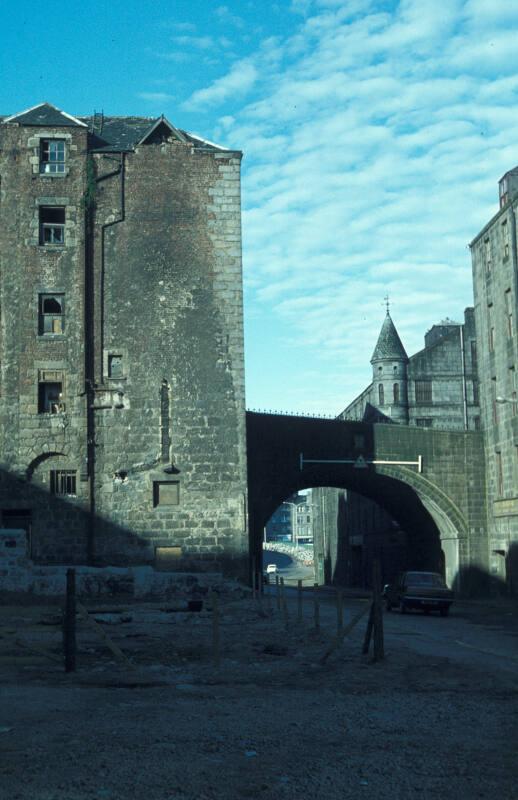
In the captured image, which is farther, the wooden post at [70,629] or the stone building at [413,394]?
the stone building at [413,394]

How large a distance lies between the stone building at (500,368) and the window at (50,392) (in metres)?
18.3

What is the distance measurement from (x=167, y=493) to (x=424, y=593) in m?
11.6

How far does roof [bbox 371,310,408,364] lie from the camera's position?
63.2 m

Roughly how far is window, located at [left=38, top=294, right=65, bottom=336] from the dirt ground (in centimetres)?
2273

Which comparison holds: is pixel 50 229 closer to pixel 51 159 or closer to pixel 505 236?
pixel 51 159

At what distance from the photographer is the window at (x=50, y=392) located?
38.0 meters

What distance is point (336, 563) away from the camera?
72750mm

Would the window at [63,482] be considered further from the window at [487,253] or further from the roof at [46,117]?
the window at [487,253]

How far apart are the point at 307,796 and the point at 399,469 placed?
3805 centimetres

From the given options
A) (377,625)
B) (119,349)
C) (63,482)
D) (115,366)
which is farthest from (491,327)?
(377,625)

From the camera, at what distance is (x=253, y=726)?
31.1 ft

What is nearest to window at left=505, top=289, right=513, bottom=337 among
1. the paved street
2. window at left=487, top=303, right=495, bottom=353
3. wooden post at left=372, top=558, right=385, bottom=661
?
window at left=487, top=303, right=495, bottom=353

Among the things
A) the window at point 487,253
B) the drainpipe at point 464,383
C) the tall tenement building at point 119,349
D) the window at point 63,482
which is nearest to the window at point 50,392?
the tall tenement building at point 119,349

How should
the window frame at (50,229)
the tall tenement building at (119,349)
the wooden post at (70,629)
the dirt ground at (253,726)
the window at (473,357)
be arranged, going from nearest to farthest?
the dirt ground at (253,726), the wooden post at (70,629), the tall tenement building at (119,349), the window frame at (50,229), the window at (473,357)
